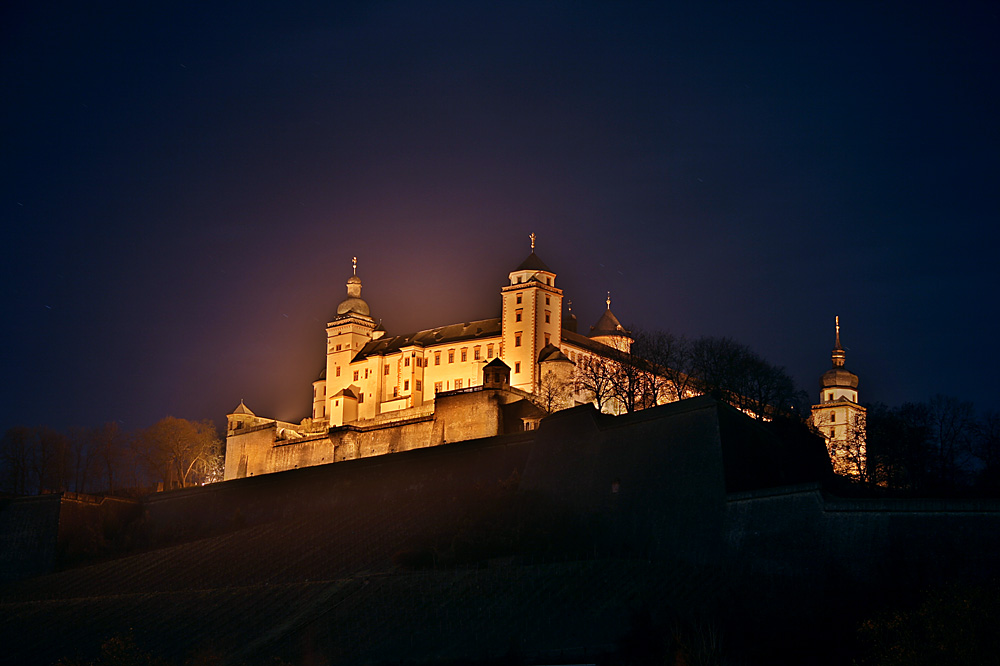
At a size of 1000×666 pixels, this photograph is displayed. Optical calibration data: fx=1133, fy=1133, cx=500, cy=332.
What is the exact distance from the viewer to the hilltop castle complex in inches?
2499

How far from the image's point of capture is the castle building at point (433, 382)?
63.3 m

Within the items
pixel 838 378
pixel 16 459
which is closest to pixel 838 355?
pixel 838 378

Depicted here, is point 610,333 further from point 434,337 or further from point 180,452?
point 180,452

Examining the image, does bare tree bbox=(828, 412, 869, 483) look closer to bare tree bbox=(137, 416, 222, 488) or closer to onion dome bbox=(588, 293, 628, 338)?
onion dome bbox=(588, 293, 628, 338)

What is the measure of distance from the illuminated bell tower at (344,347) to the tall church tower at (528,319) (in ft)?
41.9

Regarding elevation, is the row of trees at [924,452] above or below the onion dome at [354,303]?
below

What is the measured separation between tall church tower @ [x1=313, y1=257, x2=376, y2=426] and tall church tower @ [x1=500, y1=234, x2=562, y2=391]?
12.5 m

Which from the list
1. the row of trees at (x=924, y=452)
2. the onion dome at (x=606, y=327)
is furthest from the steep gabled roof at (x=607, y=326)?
the row of trees at (x=924, y=452)

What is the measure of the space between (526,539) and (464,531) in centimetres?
321

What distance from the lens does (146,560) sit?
55969 mm

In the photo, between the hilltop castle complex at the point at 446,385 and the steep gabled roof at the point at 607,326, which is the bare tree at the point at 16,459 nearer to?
the hilltop castle complex at the point at 446,385

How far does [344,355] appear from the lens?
8388 cm

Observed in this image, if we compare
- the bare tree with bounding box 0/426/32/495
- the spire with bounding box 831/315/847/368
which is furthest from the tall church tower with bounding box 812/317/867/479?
the bare tree with bounding box 0/426/32/495

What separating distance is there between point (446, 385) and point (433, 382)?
1.16 meters
